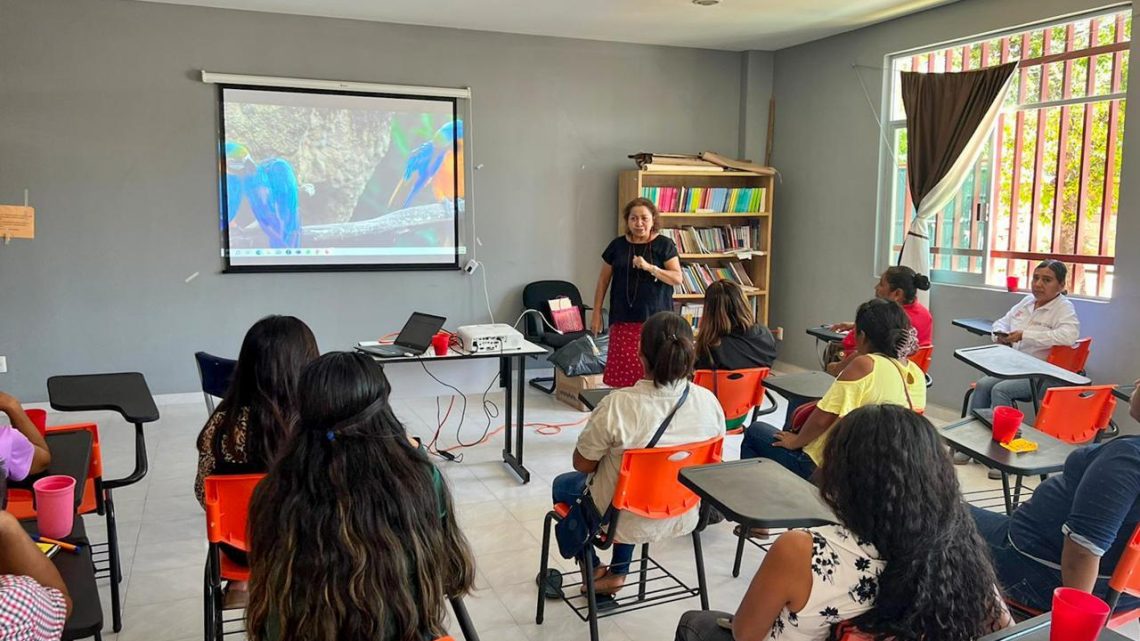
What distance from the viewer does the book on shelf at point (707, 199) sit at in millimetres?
6734

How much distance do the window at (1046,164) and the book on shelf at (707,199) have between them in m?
1.57

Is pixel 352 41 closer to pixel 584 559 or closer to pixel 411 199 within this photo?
pixel 411 199

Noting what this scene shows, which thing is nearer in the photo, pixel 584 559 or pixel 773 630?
pixel 773 630

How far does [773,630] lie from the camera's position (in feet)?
5.17

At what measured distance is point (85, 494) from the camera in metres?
2.65

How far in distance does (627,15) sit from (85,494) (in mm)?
4590

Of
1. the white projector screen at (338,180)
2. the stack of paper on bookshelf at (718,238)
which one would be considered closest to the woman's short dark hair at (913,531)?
the white projector screen at (338,180)

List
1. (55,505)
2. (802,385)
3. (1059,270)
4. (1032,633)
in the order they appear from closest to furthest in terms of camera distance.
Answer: (1032,633)
(55,505)
(802,385)
(1059,270)

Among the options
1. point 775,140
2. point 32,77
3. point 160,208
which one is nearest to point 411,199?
point 160,208

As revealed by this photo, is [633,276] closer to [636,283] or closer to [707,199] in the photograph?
[636,283]

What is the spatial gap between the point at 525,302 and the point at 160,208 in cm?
264

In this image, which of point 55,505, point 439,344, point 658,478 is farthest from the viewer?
point 439,344

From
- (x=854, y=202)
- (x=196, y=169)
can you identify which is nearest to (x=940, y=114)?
(x=854, y=202)

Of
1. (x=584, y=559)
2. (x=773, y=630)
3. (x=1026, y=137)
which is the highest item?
(x=1026, y=137)
